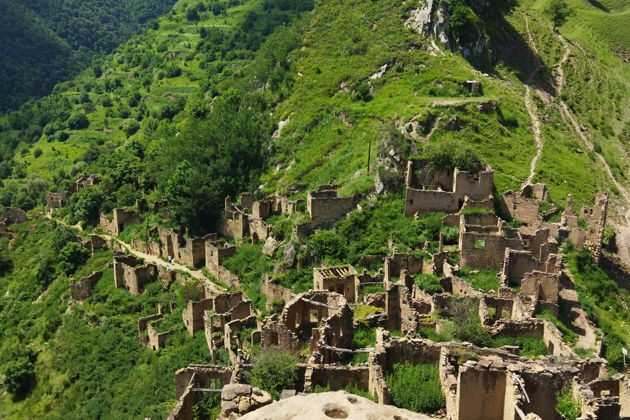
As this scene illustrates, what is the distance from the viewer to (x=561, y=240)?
122 feet

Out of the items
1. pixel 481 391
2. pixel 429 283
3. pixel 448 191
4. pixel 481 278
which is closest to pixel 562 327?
pixel 481 278

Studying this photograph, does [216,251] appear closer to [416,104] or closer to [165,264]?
[165,264]

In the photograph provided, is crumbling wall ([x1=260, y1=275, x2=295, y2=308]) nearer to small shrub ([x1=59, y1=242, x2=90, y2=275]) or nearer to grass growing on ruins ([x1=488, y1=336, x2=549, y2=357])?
grass growing on ruins ([x1=488, y1=336, x2=549, y2=357])

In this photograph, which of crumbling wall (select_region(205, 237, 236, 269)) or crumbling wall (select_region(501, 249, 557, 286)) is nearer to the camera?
crumbling wall (select_region(501, 249, 557, 286))

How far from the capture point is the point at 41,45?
170 meters

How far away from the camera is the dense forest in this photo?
506 feet

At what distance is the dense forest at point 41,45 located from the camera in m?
154

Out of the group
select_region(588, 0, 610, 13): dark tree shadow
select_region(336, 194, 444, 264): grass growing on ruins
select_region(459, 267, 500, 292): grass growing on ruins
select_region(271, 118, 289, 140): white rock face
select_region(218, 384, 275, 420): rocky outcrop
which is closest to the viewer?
select_region(218, 384, 275, 420): rocky outcrop

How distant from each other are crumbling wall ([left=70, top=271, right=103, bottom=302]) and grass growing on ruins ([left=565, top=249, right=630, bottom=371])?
3748cm

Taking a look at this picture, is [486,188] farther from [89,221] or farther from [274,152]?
[89,221]

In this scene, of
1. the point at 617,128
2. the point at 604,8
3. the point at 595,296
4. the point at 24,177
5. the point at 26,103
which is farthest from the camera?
the point at 26,103

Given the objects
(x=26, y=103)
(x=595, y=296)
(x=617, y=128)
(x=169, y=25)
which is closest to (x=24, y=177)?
(x=26, y=103)

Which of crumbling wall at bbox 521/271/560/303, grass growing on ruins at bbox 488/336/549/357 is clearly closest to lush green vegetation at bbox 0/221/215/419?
grass growing on ruins at bbox 488/336/549/357

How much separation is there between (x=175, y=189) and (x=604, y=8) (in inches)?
2906
